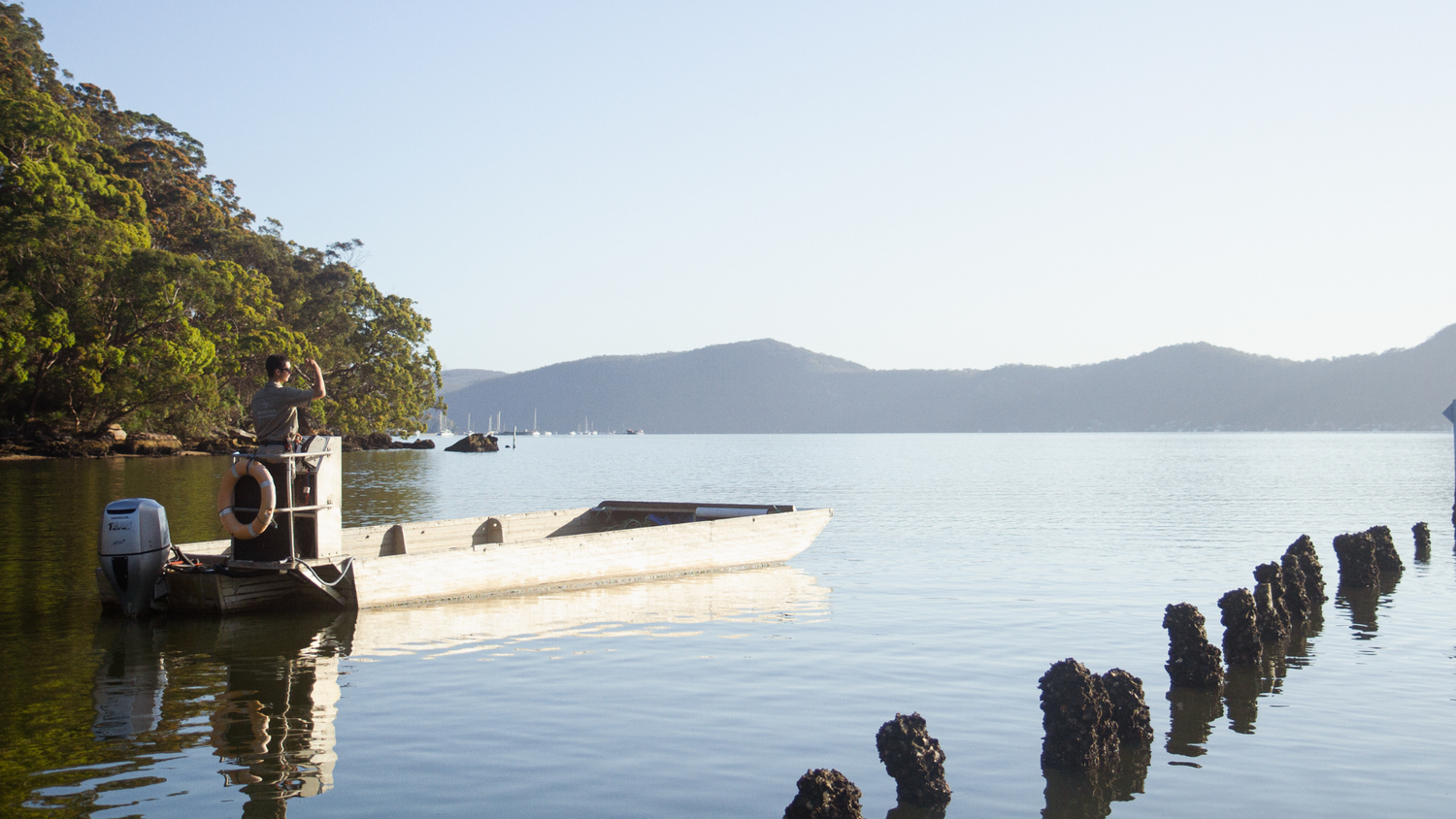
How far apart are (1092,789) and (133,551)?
Result: 10551 mm

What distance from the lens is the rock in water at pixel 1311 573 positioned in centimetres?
1552

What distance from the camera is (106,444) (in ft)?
183

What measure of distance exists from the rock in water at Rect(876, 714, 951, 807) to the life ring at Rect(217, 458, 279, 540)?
324 inches

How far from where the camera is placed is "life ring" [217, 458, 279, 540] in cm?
1226

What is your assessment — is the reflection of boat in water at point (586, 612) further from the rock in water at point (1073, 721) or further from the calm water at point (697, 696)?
the rock in water at point (1073, 721)

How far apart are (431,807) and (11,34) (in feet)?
246

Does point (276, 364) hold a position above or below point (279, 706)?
above

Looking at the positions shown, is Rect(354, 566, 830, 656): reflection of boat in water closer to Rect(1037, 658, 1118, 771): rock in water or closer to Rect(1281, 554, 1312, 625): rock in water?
Rect(1281, 554, 1312, 625): rock in water

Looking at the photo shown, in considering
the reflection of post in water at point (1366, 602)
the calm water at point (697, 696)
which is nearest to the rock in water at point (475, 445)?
the calm water at point (697, 696)

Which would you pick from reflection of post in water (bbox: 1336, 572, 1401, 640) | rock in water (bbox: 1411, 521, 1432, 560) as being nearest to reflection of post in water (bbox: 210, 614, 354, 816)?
reflection of post in water (bbox: 1336, 572, 1401, 640)

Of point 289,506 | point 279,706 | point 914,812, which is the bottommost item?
point 914,812

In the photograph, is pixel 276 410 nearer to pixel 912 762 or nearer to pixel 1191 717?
pixel 912 762

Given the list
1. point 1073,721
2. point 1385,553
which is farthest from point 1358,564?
point 1073,721

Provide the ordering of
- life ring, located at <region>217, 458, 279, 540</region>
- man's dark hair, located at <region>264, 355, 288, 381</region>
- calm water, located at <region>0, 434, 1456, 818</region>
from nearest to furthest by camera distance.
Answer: calm water, located at <region>0, 434, 1456, 818</region> < man's dark hair, located at <region>264, 355, 288, 381</region> < life ring, located at <region>217, 458, 279, 540</region>
